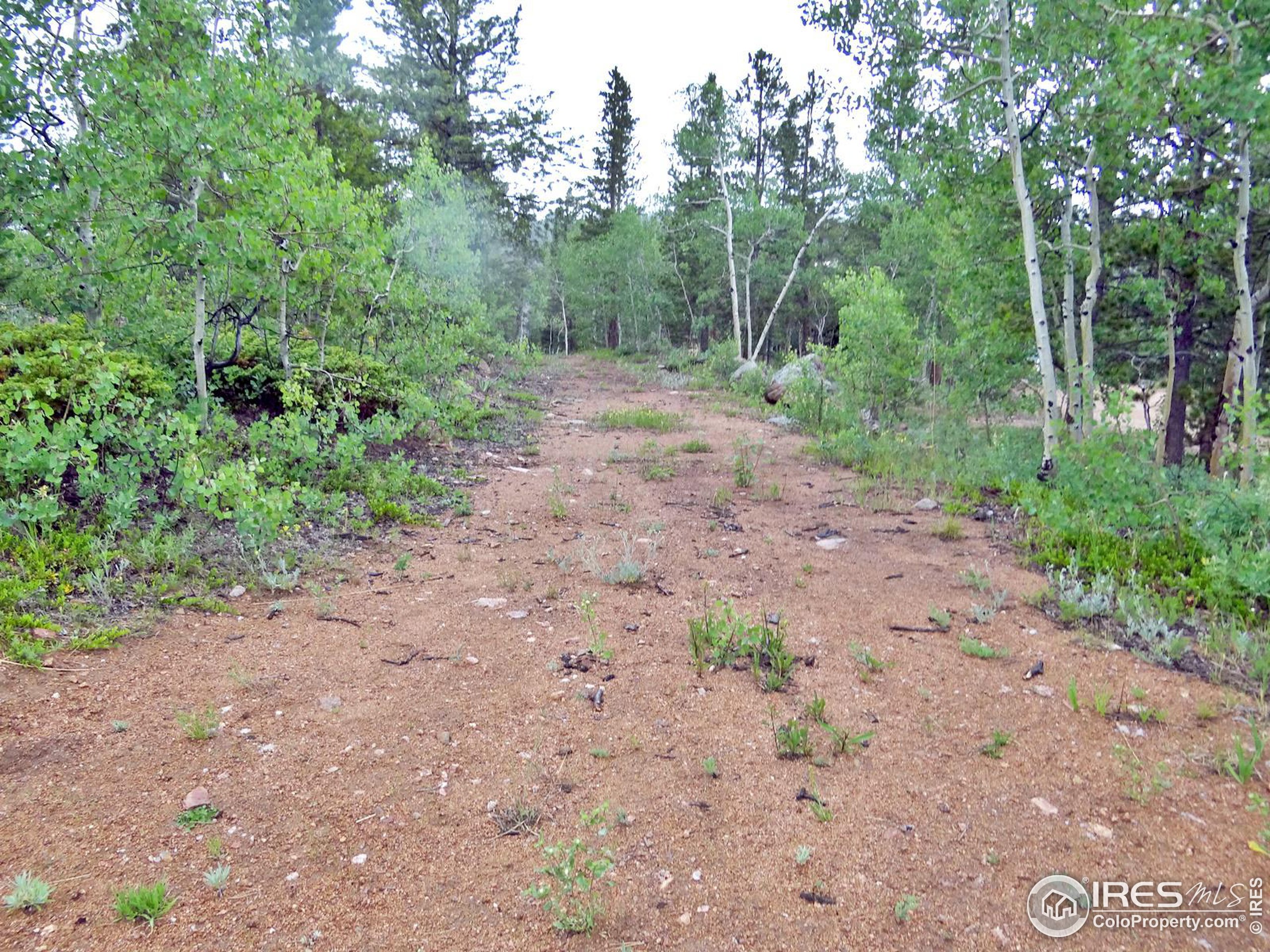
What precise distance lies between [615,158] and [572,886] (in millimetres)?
38961

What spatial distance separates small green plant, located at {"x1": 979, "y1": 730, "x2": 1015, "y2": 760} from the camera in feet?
10.8

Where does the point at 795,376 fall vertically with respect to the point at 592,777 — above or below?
above

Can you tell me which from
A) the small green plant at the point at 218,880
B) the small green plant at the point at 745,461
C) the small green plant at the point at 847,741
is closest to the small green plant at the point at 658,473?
the small green plant at the point at 745,461

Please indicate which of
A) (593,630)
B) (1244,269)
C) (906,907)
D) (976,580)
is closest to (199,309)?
(593,630)

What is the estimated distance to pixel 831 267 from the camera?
103 feet

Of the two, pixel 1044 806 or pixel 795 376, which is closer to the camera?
pixel 1044 806

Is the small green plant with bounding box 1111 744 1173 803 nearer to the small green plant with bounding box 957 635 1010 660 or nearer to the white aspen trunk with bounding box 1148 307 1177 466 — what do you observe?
the small green plant with bounding box 957 635 1010 660

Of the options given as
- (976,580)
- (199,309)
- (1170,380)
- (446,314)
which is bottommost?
(976,580)

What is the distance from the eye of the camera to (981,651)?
4.32 meters

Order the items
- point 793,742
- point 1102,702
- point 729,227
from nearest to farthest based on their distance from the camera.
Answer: point 793,742 < point 1102,702 < point 729,227

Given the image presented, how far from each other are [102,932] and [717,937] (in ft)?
6.67

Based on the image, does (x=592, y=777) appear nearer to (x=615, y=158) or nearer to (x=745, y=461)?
(x=745, y=461)

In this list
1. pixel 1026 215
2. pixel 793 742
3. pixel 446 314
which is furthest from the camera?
pixel 446 314

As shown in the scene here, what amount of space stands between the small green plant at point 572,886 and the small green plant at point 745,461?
661cm
